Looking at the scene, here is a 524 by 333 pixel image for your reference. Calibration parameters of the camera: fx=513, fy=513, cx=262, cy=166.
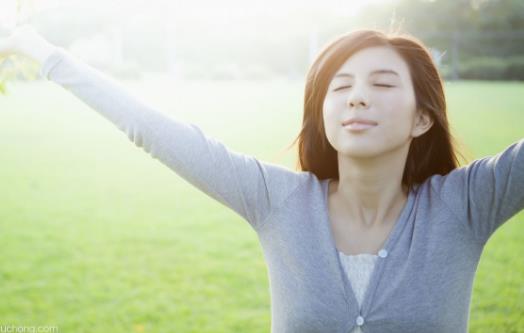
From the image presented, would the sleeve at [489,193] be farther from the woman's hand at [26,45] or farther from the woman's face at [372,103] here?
the woman's hand at [26,45]

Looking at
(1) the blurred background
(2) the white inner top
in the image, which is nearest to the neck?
(2) the white inner top

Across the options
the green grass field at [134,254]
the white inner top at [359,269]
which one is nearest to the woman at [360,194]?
the white inner top at [359,269]

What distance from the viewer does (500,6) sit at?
35.4 metres

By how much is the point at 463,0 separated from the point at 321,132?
37854mm

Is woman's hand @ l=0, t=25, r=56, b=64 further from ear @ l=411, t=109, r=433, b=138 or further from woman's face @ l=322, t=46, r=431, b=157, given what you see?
ear @ l=411, t=109, r=433, b=138

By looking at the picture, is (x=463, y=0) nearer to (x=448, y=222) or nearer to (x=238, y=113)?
(x=238, y=113)

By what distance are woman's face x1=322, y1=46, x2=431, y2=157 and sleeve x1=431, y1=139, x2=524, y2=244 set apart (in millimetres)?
236

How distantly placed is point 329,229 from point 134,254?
10.3 ft

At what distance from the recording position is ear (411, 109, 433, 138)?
1673 mm

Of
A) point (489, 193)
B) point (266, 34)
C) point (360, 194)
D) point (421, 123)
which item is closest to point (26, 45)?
point (360, 194)

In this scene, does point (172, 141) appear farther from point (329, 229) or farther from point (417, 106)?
point (417, 106)

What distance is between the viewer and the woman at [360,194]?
4.76 ft

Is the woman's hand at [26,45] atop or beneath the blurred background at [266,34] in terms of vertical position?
beneath

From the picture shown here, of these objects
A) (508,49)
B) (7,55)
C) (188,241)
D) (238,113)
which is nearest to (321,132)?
(7,55)
